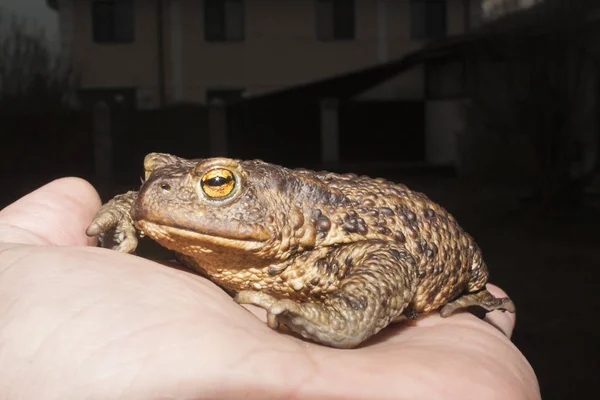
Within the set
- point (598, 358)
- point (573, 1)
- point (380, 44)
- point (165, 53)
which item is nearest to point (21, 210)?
point (598, 358)

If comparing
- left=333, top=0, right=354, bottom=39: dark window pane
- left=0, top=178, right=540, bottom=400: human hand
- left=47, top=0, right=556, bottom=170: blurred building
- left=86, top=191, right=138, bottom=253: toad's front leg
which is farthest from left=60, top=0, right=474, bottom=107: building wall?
left=0, top=178, right=540, bottom=400: human hand

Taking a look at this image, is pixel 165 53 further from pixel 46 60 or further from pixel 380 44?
pixel 380 44

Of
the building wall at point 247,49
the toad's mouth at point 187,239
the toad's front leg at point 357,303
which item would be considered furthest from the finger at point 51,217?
the building wall at point 247,49

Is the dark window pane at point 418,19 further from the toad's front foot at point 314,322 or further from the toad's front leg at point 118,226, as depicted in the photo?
the toad's front foot at point 314,322

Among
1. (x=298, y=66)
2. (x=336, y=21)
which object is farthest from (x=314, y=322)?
(x=336, y=21)

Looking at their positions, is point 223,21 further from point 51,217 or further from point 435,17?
point 51,217

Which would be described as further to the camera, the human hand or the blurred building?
the blurred building

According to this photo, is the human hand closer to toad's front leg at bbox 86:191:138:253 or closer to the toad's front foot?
the toad's front foot
